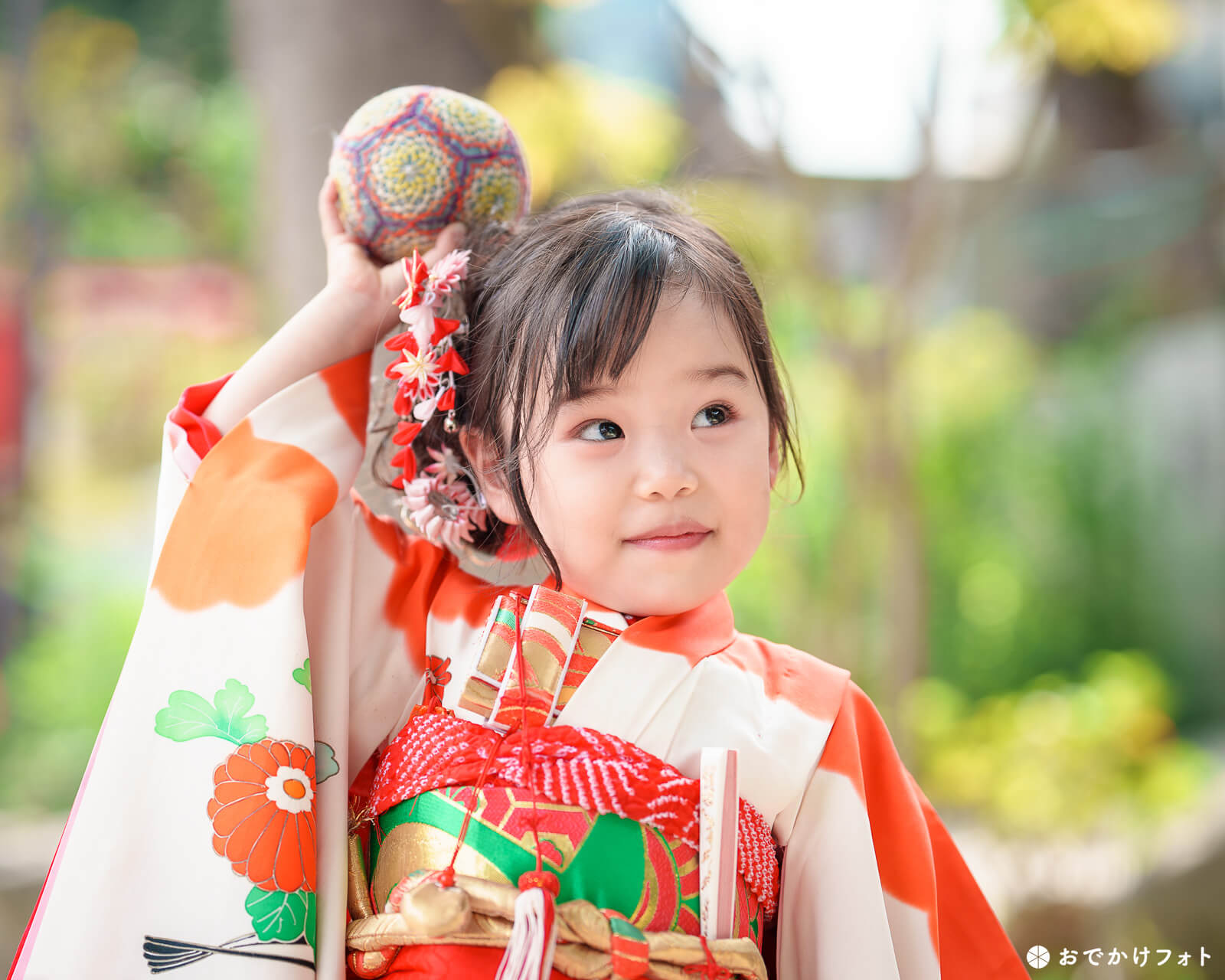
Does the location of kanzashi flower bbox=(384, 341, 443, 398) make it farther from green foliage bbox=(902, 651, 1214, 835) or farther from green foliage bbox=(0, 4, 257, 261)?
green foliage bbox=(0, 4, 257, 261)

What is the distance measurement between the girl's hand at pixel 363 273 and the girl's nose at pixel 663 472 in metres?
0.37

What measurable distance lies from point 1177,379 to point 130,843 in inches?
220

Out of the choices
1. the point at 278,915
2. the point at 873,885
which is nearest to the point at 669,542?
the point at 873,885

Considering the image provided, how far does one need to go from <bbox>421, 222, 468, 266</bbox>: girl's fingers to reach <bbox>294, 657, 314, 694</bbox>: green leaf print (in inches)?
18.6

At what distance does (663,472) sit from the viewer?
1085mm

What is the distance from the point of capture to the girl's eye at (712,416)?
1.15m

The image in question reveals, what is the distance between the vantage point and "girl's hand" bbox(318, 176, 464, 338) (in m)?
1.26

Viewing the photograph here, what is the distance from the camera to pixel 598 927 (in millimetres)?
1014

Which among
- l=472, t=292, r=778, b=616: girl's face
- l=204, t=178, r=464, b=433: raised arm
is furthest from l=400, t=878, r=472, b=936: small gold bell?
l=204, t=178, r=464, b=433: raised arm

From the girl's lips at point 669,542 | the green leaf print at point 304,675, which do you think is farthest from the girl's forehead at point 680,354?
the green leaf print at point 304,675

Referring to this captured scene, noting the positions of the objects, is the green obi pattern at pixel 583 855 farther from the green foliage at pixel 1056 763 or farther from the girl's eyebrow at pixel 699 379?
the green foliage at pixel 1056 763

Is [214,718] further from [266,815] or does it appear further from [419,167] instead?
[419,167]

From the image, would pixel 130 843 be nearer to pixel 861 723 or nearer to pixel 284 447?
pixel 284 447

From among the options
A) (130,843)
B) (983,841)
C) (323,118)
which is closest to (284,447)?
(130,843)
